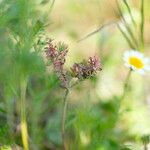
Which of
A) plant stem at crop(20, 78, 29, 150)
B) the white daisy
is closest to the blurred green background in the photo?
plant stem at crop(20, 78, 29, 150)

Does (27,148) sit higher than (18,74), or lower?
lower

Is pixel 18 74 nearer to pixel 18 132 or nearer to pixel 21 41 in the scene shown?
pixel 21 41

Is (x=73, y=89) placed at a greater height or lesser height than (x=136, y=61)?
greater

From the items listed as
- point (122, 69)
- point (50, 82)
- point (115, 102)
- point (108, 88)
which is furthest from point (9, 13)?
point (122, 69)

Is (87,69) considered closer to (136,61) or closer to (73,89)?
(136,61)

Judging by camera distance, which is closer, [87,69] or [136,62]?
[87,69]

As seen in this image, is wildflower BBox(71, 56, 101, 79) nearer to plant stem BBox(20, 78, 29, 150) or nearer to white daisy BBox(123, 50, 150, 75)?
plant stem BBox(20, 78, 29, 150)

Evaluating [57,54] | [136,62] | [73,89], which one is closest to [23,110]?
[57,54]
